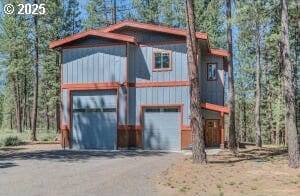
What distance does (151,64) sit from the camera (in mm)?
25594

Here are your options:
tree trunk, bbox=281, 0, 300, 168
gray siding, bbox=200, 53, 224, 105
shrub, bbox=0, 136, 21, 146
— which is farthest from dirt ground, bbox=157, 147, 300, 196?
shrub, bbox=0, 136, 21, 146

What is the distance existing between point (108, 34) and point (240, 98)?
31916mm

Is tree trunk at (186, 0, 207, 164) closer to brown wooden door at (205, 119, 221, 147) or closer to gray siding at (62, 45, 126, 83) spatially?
gray siding at (62, 45, 126, 83)

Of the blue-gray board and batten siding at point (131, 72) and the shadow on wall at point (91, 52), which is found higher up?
the shadow on wall at point (91, 52)

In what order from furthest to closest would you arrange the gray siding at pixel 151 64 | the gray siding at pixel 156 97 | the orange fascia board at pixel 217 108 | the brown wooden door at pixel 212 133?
the brown wooden door at pixel 212 133 → the orange fascia board at pixel 217 108 → the gray siding at pixel 151 64 → the gray siding at pixel 156 97

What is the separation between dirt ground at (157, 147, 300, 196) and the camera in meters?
11.1

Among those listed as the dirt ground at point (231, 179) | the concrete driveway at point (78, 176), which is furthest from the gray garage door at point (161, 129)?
the dirt ground at point (231, 179)

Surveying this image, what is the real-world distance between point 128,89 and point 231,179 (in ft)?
44.3

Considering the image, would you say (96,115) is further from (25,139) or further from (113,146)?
(25,139)

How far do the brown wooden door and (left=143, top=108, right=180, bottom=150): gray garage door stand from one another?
3018mm

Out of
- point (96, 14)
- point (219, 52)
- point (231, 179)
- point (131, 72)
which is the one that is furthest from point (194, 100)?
point (96, 14)

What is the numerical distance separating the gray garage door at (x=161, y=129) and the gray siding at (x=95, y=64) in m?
2.78

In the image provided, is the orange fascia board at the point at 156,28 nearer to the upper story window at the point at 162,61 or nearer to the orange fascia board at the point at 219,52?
the upper story window at the point at 162,61

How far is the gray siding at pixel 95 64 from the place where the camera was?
2561cm
